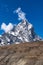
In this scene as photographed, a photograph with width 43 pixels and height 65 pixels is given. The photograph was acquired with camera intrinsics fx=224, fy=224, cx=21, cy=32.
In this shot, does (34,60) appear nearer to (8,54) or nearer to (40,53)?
(40,53)

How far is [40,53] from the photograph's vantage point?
62531mm

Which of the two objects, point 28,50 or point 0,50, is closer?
point 28,50

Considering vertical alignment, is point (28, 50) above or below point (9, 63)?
above

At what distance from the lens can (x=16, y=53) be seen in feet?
217

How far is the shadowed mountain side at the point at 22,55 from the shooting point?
5689 centimetres

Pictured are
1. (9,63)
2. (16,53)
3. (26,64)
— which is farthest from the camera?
(16,53)

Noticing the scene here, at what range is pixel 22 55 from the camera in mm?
62625

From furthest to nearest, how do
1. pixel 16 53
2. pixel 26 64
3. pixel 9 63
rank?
pixel 16 53 < pixel 9 63 < pixel 26 64

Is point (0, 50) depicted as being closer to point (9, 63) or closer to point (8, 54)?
point (8, 54)

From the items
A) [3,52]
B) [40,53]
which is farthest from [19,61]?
[3,52]

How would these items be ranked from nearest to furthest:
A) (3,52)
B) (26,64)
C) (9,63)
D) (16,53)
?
1. (26,64)
2. (9,63)
3. (16,53)
4. (3,52)

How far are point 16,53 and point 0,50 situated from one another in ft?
31.3

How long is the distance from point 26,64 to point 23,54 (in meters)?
7.47

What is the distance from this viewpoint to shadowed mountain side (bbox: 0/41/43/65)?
56894mm
